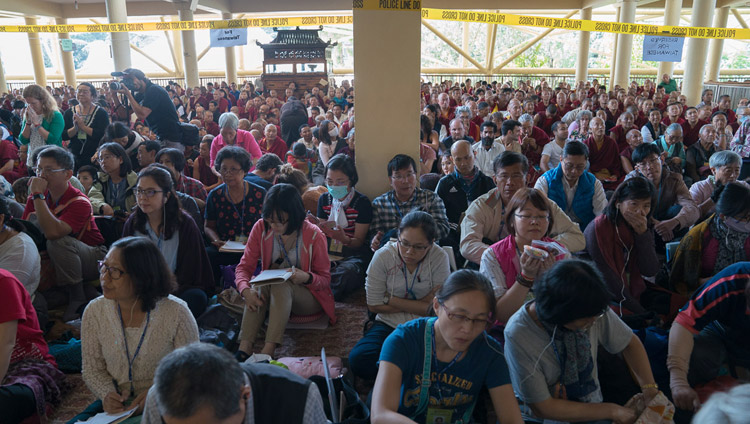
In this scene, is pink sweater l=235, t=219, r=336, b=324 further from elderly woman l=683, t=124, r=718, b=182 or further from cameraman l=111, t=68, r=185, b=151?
elderly woman l=683, t=124, r=718, b=182

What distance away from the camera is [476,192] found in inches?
180

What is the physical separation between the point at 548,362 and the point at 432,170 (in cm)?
446

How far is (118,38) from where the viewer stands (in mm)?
11875

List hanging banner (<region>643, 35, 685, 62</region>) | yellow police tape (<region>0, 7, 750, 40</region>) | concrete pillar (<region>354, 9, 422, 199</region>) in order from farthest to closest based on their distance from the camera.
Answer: hanging banner (<region>643, 35, 685, 62</region>), yellow police tape (<region>0, 7, 750, 40</region>), concrete pillar (<region>354, 9, 422, 199</region>)

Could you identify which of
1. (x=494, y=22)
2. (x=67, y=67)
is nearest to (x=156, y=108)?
(x=494, y=22)

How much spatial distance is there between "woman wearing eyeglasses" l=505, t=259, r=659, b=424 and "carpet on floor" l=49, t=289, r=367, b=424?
1.48 m

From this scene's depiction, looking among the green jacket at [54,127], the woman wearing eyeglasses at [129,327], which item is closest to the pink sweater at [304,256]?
the woman wearing eyeglasses at [129,327]

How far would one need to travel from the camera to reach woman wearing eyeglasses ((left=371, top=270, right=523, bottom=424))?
6.39ft

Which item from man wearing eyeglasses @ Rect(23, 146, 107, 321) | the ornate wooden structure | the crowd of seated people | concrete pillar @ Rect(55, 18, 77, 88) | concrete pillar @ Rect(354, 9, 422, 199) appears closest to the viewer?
the crowd of seated people

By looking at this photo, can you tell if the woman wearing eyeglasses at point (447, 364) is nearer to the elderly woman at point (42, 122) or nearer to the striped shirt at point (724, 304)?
the striped shirt at point (724, 304)

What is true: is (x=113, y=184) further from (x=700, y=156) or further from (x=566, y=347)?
(x=700, y=156)

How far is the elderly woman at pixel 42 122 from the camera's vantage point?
19.6 ft

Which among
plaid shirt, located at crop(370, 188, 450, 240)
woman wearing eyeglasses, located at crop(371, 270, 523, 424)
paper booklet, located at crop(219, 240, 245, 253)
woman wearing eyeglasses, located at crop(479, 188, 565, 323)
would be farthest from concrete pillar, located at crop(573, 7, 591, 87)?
woman wearing eyeglasses, located at crop(371, 270, 523, 424)

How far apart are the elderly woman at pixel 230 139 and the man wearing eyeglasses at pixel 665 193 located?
14.2 ft
